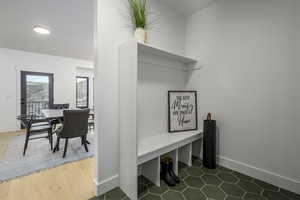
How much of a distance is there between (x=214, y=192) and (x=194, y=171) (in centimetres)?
43

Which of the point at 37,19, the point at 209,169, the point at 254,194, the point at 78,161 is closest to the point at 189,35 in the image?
the point at 209,169

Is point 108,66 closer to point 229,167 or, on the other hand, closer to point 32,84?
point 229,167

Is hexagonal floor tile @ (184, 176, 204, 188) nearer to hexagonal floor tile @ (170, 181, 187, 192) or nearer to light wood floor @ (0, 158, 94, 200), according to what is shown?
hexagonal floor tile @ (170, 181, 187, 192)

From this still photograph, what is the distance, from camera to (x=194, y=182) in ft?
5.58

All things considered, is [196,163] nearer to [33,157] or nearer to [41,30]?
[33,157]

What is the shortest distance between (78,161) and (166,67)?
2.23m

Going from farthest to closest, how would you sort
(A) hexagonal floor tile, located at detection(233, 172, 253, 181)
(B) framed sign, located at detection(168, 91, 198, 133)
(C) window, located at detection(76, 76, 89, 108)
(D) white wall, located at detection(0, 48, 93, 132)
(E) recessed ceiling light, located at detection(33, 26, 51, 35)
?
(C) window, located at detection(76, 76, 89, 108)
(D) white wall, located at detection(0, 48, 93, 132)
(E) recessed ceiling light, located at detection(33, 26, 51, 35)
(B) framed sign, located at detection(168, 91, 198, 133)
(A) hexagonal floor tile, located at detection(233, 172, 253, 181)

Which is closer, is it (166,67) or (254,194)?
(254,194)

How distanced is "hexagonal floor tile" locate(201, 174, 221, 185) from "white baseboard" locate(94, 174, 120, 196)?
112 centimetres

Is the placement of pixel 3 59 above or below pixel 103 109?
above

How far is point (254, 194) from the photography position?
1488 millimetres

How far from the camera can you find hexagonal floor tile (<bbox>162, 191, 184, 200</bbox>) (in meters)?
1.44

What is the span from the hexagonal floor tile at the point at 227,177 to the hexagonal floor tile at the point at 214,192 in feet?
0.82

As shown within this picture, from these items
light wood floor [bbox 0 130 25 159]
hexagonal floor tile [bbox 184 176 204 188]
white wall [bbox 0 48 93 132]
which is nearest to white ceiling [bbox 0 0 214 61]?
white wall [bbox 0 48 93 132]
